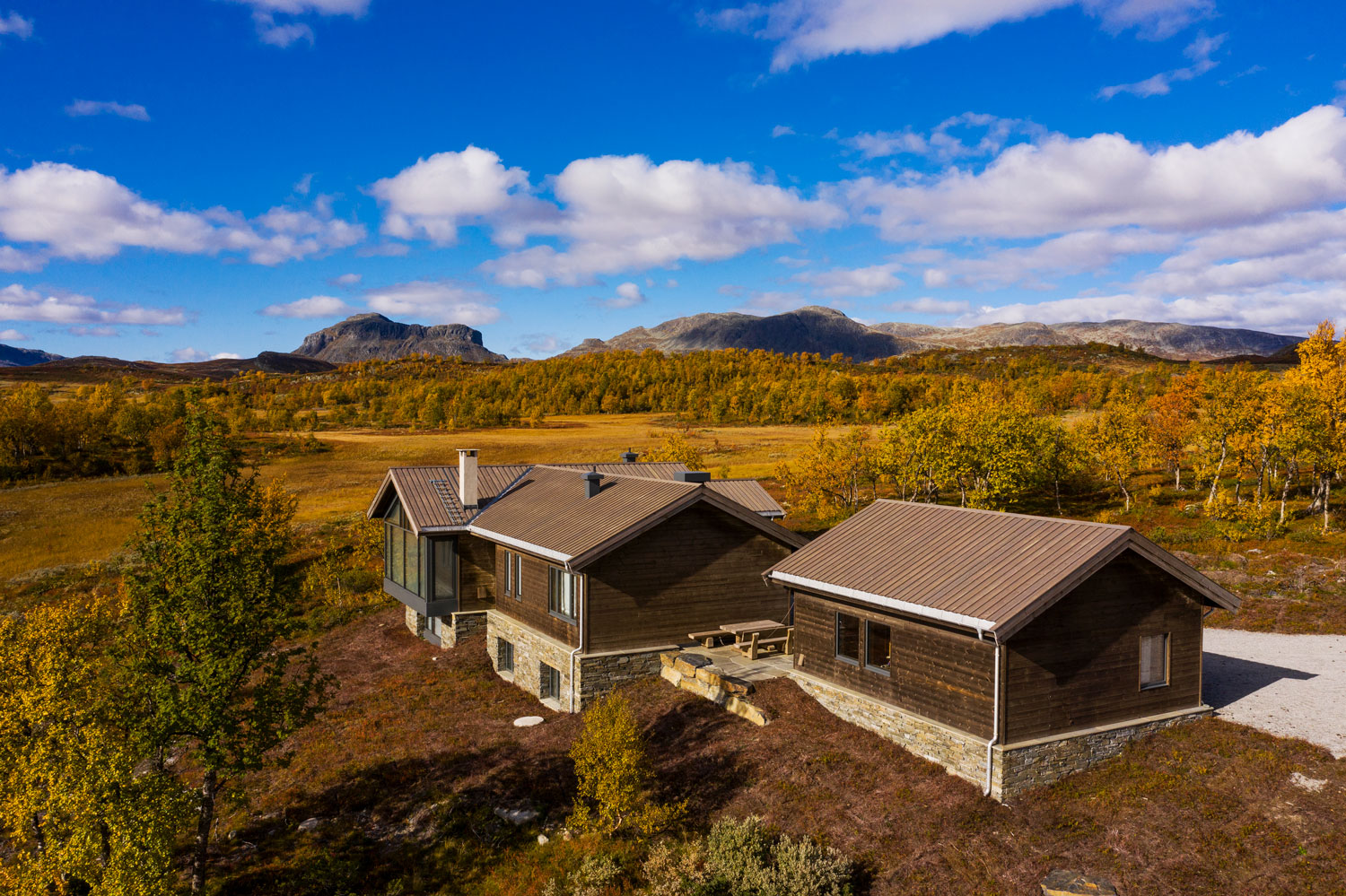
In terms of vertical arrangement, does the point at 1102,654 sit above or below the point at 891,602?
below

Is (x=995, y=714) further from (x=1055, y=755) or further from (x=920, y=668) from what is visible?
(x=920, y=668)

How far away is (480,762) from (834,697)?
8903 millimetres

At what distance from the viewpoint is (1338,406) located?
42969 mm

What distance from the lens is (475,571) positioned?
28.1 metres

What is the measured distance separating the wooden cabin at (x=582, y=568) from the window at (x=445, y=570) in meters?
0.03

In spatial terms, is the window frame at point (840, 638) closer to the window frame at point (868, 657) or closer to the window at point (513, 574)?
the window frame at point (868, 657)

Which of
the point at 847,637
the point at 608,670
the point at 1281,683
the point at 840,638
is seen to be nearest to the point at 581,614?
the point at 608,670

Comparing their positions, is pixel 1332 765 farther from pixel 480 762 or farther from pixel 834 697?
pixel 480 762

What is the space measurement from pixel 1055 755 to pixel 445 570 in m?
20.4

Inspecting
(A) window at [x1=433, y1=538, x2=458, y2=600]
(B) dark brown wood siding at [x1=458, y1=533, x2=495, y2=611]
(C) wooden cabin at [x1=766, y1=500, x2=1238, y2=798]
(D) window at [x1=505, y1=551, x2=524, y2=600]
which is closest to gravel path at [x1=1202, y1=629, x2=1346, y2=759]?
(C) wooden cabin at [x1=766, y1=500, x2=1238, y2=798]

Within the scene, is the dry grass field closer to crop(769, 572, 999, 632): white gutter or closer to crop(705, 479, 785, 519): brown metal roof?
crop(705, 479, 785, 519): brown metal roof

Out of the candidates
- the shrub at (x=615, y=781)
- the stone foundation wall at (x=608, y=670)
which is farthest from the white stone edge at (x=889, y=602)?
the shrub at (x=615, y=781)

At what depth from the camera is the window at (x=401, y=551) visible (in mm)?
28672

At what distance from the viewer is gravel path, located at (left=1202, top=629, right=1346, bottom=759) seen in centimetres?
1722
